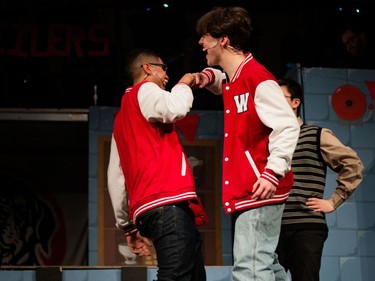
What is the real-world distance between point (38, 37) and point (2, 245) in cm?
201

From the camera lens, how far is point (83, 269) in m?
4.00

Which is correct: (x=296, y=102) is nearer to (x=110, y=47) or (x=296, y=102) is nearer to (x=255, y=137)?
(x=255, y=137)

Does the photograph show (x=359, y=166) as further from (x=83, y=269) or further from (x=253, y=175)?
(x=83, y=269)

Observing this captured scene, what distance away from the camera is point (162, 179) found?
2539 mm

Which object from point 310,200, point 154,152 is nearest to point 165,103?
point 154,152

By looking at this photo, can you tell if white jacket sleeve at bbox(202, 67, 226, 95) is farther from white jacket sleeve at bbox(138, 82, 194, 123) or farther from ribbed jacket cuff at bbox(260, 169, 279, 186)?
ribbed jacket cuff at bbox(260, 169, 279, 186)

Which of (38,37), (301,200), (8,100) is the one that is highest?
(38,37)

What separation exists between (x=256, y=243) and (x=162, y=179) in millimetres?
413

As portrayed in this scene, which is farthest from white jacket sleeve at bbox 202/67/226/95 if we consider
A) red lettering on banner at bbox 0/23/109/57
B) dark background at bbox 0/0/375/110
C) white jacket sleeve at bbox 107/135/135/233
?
red lettering on banner at bbox 0/23/109/57

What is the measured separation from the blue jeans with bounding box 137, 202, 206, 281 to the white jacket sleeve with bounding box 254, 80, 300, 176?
0.38 meters

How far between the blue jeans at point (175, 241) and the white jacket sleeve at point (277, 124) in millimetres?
378

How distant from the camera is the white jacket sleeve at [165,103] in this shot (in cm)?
255

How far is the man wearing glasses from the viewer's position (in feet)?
8.18

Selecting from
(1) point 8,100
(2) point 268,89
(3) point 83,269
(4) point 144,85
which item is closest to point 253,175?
(2) point 268,89
